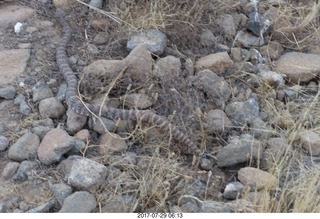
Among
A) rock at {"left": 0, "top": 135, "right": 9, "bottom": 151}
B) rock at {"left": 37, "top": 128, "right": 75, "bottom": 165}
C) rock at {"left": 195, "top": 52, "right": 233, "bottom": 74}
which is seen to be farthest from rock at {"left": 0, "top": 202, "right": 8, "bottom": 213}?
rock at {"left": 195, "top": 52, "right": 233, "bottom": 74}

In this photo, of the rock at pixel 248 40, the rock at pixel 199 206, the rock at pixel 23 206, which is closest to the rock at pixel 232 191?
the rock at pixel 199 206

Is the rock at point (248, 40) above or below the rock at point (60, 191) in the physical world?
above

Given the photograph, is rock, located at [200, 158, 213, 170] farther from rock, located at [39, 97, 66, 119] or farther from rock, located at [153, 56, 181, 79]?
rock, located at [39, 97, 66, 119]

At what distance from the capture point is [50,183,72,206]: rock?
351 cm

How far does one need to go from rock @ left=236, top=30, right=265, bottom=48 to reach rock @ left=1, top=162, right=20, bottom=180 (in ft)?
7.94

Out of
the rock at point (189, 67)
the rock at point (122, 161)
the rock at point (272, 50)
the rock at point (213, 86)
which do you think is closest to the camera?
the rock at point (122, 161)

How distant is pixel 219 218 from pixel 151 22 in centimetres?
211

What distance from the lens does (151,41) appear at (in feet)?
15.4

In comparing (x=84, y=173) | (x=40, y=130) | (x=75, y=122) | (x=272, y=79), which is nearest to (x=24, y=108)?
(x=40, y=130)

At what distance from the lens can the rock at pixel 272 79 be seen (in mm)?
4609

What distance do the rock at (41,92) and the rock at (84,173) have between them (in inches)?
30.4

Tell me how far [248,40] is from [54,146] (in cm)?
223

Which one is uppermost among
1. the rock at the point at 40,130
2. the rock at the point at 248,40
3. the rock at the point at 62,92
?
the rock at the point at 248,40

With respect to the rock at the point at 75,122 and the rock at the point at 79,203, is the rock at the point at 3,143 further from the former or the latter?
the rock at the point at 79,203
